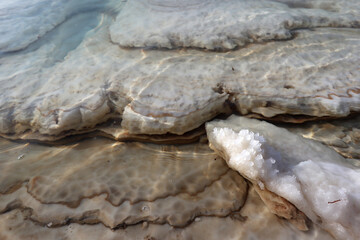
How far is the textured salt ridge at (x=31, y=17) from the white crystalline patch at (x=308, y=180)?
13.5 ft

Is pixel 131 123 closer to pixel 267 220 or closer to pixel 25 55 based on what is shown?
pixel 267 220

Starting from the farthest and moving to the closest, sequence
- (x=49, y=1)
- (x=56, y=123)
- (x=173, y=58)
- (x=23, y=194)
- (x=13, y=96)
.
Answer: (x=49, y=1) → (x=173, y=58) → (x=13, y=96) → (x=56, y=123) → (x=23, y=194)

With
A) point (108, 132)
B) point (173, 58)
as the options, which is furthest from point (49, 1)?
point (108, 132)

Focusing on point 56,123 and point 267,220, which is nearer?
point 267,220

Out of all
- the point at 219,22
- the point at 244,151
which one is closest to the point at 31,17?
the point at 219,22

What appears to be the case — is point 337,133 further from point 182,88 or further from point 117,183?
point 117,183

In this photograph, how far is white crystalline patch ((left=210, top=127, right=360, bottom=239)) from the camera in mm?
1416

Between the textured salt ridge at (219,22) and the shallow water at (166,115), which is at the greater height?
the textured salt ridge at (219,22)

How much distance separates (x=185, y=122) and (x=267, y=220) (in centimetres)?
110

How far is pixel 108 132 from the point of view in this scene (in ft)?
7.73

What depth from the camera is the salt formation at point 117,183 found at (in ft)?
5.42

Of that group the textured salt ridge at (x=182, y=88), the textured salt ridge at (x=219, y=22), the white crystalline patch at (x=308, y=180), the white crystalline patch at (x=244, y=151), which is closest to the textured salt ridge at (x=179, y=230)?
the white crystalline patch at (x=308, y=180)

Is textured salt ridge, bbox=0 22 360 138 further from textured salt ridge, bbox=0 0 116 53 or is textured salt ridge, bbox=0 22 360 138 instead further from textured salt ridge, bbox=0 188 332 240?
textured salt ridge, bbox=0 0 116 53

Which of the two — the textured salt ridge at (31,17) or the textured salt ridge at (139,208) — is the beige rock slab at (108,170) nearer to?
the textured salt ridge at (139,208)
